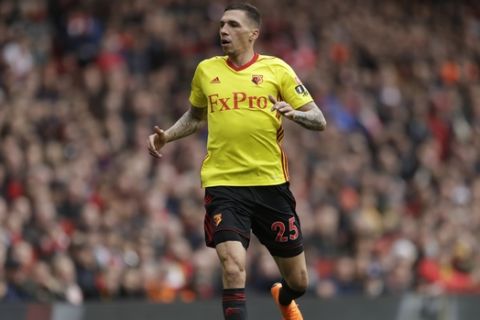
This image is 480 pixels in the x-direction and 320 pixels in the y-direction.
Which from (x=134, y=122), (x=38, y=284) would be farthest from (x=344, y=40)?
(x=38, y=284)

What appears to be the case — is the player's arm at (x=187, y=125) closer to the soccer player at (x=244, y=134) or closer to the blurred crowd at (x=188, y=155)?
the soccer player at (x=244, y=134)

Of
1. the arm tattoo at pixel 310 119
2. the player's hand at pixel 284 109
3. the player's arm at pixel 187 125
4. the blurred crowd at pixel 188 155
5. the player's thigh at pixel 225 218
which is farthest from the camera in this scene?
Result: the blurred crowd at pixel 188 155

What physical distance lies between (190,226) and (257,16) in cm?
655

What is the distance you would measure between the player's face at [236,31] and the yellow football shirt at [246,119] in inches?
5.8

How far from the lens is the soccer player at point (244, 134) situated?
989cm

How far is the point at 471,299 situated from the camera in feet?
51.0

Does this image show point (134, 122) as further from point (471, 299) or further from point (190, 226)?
point (471, 299)

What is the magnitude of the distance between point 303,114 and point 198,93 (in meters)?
0.94

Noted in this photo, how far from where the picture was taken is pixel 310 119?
9758mm

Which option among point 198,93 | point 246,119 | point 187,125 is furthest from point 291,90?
point 187,125

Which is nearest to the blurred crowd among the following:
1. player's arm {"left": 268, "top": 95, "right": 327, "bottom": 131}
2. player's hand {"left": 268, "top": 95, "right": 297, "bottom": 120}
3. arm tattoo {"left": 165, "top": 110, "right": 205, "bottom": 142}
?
arm tattoo {"left": 165, "top": 110, "right": 205, "bottom": 142}

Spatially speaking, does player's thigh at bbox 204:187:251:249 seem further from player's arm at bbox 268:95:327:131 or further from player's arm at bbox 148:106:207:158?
player's arm at bbox 268:95:327:131

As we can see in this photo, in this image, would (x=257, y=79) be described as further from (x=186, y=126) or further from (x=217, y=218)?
(x=217, y=218)

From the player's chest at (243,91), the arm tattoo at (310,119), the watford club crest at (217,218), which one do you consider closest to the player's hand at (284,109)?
the arm tattoo at (310,119)
